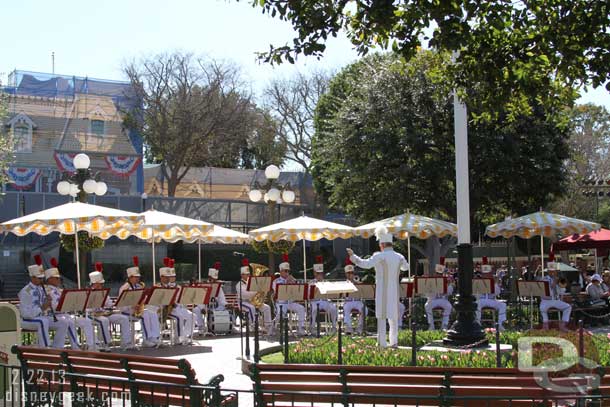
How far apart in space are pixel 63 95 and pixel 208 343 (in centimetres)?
3750

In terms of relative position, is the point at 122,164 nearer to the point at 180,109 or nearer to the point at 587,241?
the point at 180,109

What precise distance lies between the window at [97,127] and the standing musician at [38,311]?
38.2 m

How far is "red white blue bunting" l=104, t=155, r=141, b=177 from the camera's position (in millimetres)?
51219

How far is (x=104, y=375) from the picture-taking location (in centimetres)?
869

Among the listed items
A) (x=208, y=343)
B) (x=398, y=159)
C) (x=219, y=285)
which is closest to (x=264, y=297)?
(x=219, y=285)

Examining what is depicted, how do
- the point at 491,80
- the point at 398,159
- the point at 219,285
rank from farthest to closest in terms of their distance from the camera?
the point at 398,159 → the point at 219,285 → the point at 491,80

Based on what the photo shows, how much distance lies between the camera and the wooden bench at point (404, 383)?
7355 mm

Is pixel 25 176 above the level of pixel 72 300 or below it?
above

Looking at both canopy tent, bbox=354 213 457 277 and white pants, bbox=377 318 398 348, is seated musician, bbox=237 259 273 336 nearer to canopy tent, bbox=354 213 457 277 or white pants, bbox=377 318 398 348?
canopy tent, bbox=354 213 457 277

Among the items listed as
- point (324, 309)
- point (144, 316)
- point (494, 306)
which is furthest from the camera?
point (324, 309)

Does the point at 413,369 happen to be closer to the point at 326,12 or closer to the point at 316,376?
the point at 316,376

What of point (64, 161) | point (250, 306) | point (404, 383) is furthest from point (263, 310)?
point (64, 161)

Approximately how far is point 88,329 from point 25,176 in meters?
34.2

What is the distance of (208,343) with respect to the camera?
1888cm
